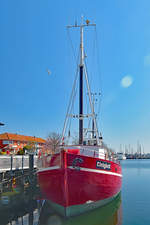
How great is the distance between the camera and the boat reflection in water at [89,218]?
12875mm

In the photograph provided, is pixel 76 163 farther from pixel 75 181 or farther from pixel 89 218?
pixel 89 218

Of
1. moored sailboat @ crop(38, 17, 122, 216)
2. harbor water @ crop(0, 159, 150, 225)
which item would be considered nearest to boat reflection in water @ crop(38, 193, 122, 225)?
harbor water @ crop(0, 159, 150, 225)

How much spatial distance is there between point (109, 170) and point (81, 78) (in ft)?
24.5

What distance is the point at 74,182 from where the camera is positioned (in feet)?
41.7

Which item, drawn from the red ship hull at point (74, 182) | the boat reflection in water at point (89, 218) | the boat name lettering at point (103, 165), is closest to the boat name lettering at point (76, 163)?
the red ship hull at point (74, 182)

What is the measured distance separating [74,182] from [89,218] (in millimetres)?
2736

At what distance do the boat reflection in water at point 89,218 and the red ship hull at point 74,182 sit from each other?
1.29 ft

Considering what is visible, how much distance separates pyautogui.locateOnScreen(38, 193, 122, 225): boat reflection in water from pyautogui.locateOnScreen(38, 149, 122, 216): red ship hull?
39cm

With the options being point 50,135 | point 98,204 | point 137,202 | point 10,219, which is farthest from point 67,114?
point 50,135

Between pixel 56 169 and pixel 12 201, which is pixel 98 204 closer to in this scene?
pixel 56 169

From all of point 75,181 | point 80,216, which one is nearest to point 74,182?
point 75,181

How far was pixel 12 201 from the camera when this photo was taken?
53.3 ft

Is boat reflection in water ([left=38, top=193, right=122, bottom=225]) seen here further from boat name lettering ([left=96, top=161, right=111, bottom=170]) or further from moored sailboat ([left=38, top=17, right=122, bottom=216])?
boat name lettering ([left=96, top=161, right=111, bottom=170])

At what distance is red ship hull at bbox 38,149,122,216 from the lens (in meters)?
12.6
